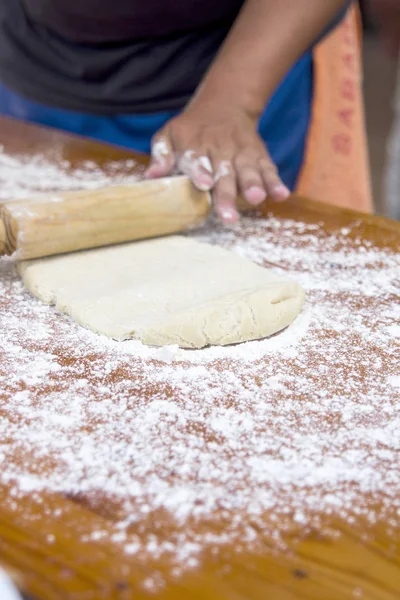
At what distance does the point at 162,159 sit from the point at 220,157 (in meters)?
0.13

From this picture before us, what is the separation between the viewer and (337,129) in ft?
6.27

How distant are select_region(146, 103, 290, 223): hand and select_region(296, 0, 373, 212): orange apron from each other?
1.57 ft

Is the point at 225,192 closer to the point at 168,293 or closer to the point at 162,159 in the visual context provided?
the point at 162,159

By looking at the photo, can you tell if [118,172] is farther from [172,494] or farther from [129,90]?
[172,494]

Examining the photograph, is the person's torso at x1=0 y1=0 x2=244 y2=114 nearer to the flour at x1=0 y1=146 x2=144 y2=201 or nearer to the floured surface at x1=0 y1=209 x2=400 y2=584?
the flour at x1=0 y1=146 x2=144 y2=201

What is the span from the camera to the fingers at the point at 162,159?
1.37 metres

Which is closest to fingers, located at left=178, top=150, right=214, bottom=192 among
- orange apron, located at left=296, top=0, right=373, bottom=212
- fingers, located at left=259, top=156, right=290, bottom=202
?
fingers, located at left=259, top=156, right=290, bottom=202

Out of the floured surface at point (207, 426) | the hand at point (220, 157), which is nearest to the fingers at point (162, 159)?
the hand at point (220, 157)

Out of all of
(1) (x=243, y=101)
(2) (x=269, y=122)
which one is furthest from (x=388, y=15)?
(1) (x=243, y=101)

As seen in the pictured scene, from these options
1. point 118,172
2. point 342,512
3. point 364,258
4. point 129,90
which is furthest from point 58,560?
point 129,90

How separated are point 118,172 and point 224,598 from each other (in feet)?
3.71

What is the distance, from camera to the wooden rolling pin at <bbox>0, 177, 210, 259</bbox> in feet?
3.57

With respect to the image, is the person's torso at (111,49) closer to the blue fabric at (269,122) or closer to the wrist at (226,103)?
the blue fabric at (269,122)

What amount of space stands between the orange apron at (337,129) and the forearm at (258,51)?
408 millimetres
